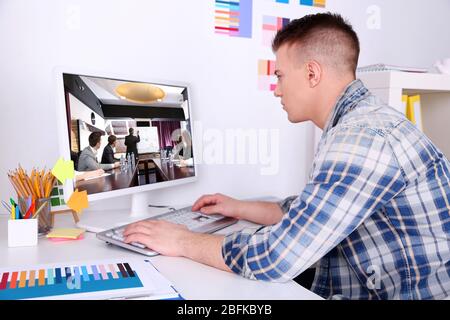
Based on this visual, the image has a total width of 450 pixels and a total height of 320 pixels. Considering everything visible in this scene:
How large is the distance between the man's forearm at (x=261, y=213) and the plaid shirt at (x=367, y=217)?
35cm

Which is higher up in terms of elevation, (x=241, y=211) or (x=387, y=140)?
(x=387, y=140)

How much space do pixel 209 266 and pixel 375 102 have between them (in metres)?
0.54

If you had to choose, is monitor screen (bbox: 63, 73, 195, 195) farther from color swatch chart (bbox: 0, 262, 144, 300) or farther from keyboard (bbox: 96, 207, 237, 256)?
color swatch chart (bbox: 0, 262, 144, 300)

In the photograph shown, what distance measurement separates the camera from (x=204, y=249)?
1019mm

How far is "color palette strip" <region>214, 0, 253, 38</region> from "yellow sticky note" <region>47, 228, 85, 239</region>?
96 cm

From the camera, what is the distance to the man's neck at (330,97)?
1.18 metres

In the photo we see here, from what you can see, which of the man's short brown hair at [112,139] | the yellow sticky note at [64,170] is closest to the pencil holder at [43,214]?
the yellow sticky note at [64,170]

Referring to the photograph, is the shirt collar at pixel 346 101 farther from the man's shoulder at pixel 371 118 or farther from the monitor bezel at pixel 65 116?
the monitor bezel at pixel 65 116

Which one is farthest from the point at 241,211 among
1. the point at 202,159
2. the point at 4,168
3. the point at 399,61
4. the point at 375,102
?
the point at 399,61

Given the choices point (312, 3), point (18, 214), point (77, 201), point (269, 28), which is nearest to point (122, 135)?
point (77, 201)

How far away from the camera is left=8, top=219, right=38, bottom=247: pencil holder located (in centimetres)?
114
